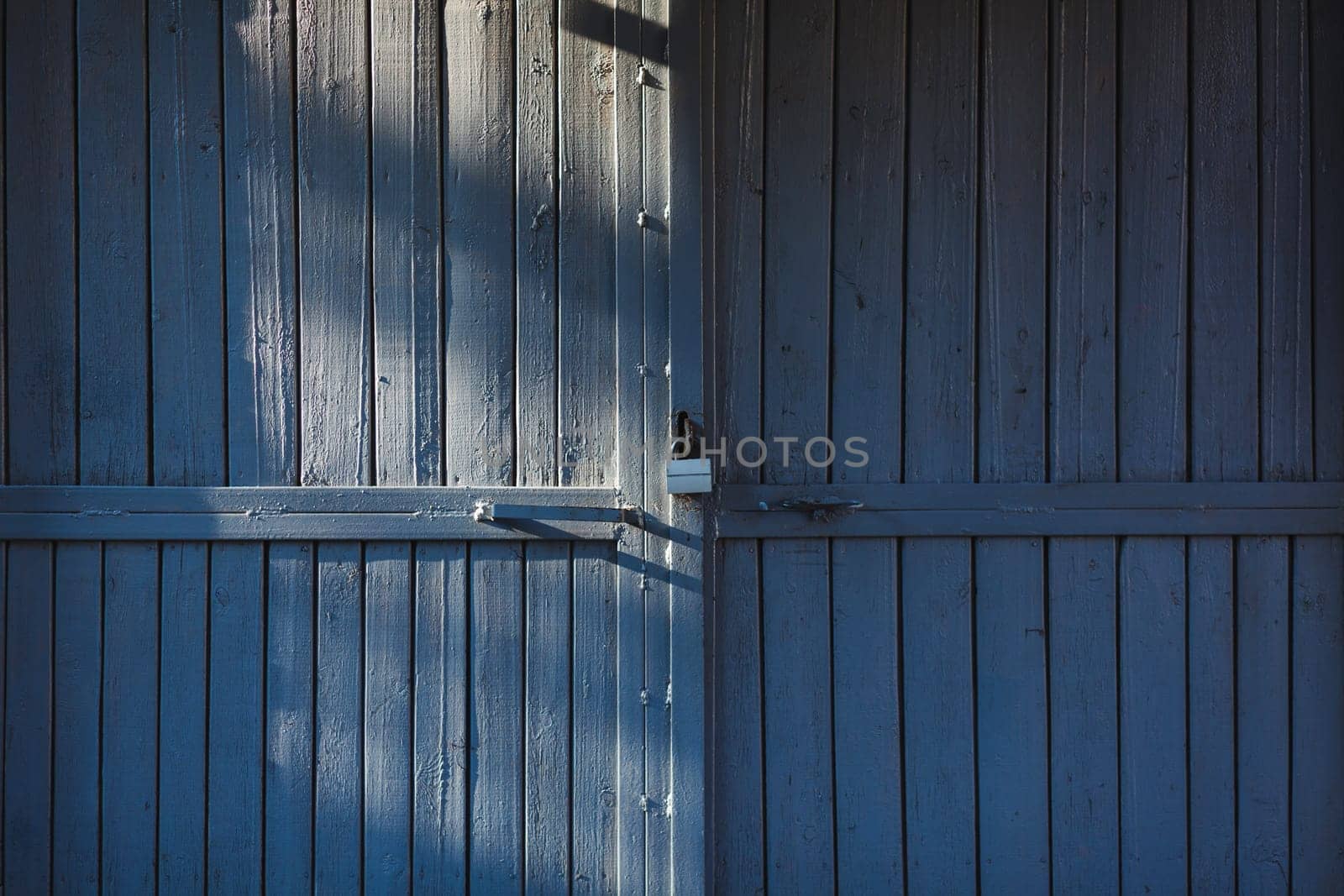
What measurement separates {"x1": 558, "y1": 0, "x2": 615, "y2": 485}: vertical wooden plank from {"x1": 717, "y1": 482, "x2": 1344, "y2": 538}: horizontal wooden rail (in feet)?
1.53

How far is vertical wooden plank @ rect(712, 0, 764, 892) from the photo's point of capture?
2123 mm

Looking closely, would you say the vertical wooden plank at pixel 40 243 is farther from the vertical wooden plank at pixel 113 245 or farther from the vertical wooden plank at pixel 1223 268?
the vertical wooden plank at pixel 1223 268

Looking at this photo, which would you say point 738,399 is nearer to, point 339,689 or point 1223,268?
point 339,689

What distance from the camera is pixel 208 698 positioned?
2072 millimetres

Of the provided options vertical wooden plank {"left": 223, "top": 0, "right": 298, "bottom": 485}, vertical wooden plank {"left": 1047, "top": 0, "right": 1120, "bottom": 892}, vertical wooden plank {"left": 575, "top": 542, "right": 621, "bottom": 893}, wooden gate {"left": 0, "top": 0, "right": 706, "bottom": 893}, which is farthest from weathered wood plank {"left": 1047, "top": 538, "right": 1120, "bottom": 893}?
vertical wooden plank {"left": 223, "top": 0, "right": 298, "bottom": 485}

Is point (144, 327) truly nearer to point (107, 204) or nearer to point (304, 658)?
point (107, 204)

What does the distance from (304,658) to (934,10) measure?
7.19 feet

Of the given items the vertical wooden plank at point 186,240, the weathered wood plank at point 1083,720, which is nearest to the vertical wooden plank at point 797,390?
the weathered wood plank at point 1083,720

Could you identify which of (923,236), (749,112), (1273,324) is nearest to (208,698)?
(749,112)

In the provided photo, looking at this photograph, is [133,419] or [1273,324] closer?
[133,419]

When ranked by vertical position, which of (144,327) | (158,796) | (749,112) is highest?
(749,112)

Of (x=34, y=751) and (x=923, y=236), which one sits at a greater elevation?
(x=923, y=236)

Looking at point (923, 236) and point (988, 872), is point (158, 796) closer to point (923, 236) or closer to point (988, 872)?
point (988, 872)

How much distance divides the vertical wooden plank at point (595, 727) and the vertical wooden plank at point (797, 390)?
361mm
